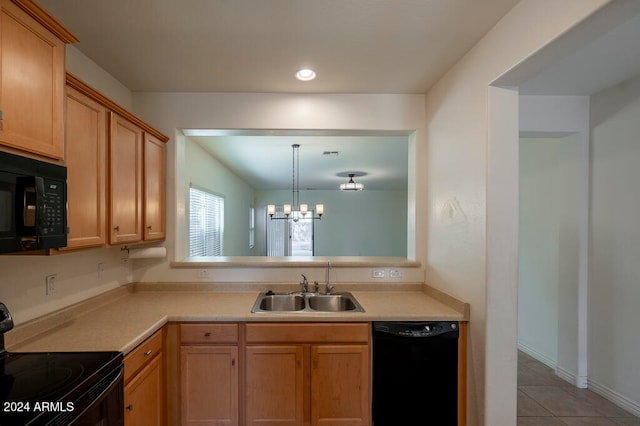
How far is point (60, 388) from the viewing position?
3.52 ft

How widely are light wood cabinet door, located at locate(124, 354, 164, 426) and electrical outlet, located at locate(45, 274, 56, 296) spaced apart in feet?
2.32

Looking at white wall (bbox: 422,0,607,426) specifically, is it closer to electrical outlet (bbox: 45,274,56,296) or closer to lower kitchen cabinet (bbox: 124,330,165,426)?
lower kitchen cabinet (bbox: 124,330,165,426)

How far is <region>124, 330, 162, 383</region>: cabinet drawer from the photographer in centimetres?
155

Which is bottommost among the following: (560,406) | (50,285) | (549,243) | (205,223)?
(560,406)

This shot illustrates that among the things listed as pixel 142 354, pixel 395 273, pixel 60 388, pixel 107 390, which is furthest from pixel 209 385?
pixel 395 273

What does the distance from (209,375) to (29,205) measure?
1.46 meters

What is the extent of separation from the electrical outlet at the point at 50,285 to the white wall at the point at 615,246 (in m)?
4.14

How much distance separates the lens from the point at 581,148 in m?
2.72

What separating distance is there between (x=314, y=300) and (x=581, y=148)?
9.25 ft

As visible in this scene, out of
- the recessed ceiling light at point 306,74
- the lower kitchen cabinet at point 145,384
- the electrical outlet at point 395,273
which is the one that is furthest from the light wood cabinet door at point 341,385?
the recessed ceiling light at point 306,74

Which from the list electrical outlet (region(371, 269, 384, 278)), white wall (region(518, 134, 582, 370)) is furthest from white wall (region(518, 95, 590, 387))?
electrical outlet (region(371, 269, 384, 278))

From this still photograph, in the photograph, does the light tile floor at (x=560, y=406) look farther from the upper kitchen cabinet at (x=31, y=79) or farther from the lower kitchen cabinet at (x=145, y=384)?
the upper kitchen cabinet at (x=31, y=79)

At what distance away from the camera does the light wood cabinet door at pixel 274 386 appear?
1967 mm

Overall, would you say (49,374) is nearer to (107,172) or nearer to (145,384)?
(145,384)
